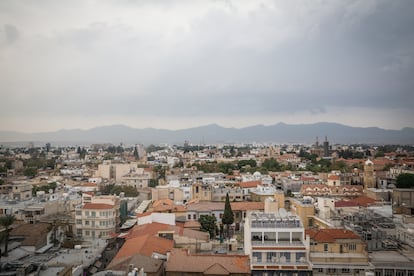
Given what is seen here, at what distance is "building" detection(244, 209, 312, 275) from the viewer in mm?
9820

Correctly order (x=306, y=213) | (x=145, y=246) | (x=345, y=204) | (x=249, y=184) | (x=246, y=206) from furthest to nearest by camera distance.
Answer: (x=249, y=184) → (x=246, y=206) → (x=345, y=204) → (x=306, y=213) → (x=145, y=246)

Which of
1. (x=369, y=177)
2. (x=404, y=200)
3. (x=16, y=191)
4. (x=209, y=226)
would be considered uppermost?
(x=369, y=177)

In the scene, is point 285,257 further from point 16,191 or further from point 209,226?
point 16,191

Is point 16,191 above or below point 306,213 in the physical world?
above

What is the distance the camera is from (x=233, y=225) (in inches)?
663

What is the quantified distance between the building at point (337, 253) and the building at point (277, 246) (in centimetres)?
30

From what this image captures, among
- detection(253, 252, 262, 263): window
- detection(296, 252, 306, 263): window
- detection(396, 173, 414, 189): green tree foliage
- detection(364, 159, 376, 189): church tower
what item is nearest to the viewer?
detection(296, 252, 306, 263): window

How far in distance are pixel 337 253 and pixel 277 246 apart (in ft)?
5.05

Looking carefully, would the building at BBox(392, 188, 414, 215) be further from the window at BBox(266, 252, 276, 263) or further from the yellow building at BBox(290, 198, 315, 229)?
the window at BBox(266, 252, 276, 263)

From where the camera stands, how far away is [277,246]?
32.9 ft

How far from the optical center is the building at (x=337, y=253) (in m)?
9.78

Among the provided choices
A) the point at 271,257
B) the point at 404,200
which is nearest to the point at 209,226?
the point at 271,257

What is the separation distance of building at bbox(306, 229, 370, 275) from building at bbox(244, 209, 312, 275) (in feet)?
0.99

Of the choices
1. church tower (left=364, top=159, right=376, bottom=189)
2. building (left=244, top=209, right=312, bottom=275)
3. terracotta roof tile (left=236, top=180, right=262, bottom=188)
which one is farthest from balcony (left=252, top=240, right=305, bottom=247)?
church tower (left=364, top=159, right=376, bottom=189)
